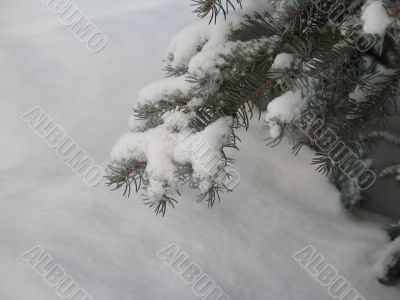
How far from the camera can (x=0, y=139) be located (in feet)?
3.78

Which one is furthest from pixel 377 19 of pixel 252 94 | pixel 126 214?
pixel 126 214

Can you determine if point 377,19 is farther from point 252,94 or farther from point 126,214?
point 126,214

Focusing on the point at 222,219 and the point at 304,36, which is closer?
the point at 304,36

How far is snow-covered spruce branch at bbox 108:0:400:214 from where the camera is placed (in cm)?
50

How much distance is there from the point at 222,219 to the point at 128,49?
28.4 inches

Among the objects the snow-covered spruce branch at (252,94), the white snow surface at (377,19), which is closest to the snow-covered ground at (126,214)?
the snow-covered spruce branch at (252,94)

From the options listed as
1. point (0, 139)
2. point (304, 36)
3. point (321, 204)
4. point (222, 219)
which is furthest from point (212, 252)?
point (0, 139)

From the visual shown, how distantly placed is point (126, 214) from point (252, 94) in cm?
47

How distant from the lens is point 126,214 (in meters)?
0.88

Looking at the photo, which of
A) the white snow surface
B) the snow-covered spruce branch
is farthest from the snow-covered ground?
the white snow surface

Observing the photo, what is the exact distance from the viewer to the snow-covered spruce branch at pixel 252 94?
50 cm

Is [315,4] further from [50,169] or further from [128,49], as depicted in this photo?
[128,49]

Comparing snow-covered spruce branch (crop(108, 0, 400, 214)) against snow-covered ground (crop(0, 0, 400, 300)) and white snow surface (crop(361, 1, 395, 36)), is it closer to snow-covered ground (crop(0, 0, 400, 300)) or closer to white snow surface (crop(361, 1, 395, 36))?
white snow surface (crop(361, 1, 395, 36))

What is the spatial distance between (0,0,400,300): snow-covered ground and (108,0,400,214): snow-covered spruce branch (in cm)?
31
